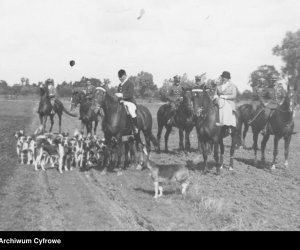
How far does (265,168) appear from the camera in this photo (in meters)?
16.0

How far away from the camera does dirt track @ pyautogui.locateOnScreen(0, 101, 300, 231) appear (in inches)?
338

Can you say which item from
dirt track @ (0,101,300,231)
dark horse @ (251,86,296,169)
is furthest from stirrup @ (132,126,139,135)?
dark horse @ (251,86,296,169)

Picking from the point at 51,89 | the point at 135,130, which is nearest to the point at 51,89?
the point at 51,89

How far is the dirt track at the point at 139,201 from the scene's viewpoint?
8.59 meters

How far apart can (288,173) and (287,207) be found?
485cm

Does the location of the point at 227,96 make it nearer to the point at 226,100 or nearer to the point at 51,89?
the point at 226,100

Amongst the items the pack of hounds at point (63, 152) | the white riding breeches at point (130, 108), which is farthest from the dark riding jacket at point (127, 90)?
the pack of hounds at point (63, 152)

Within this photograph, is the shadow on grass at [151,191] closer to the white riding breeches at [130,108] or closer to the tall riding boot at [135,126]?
the white riding breeches at [130,108]

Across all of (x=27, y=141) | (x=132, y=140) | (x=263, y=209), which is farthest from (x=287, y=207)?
(x=27, y=141)

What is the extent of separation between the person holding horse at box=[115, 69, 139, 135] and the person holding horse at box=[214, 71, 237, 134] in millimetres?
2841

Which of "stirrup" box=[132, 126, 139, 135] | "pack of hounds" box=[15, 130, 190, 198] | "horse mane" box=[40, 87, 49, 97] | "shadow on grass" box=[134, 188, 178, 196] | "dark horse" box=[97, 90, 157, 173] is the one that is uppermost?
"horse mane" box=[40, 87, 49, 97]

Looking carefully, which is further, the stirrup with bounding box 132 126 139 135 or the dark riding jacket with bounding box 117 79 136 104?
the stirrup with bounding box 132 126 139 135

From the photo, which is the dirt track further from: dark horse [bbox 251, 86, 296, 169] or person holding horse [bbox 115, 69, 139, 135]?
person holding horse [bbox 115, 69, 139, 135]

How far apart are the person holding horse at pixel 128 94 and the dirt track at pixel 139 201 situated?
71.3 inches
